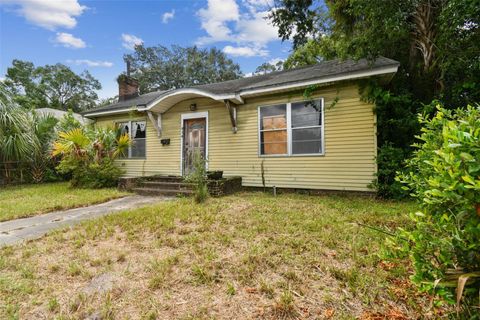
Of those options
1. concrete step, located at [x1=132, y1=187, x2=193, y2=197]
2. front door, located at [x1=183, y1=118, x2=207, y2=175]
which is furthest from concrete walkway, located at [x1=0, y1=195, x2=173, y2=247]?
front door, located at [x1=183, y1=118, x2=207, y2=175]

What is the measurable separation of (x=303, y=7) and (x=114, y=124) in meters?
8.84

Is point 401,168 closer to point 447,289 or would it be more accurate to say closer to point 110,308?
point 447,289

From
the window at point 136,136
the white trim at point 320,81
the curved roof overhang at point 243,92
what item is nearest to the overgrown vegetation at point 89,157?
the window at point 136,136

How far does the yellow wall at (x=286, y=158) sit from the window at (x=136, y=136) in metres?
0.32

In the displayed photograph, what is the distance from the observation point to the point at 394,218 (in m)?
3.93

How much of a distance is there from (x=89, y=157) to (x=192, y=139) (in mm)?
3751

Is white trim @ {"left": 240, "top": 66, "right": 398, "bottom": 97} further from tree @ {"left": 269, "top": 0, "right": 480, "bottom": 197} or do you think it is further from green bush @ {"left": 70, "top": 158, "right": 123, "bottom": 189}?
green bush @ {"left": 70, "top": 158, "right": 123, "bottom": 189}

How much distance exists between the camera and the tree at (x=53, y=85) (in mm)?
31281

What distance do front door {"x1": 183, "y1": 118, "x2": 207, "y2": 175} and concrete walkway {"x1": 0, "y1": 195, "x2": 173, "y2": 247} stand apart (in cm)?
288

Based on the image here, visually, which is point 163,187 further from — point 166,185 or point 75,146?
point 75,146

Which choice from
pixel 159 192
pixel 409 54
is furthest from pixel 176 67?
pixel 409 54

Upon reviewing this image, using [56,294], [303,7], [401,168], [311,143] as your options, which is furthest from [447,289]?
[303,7]

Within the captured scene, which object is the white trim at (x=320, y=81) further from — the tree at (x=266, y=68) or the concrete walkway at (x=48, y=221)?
the tree at (x=266, y=68)

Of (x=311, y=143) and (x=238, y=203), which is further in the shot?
(x=311, y=143)
